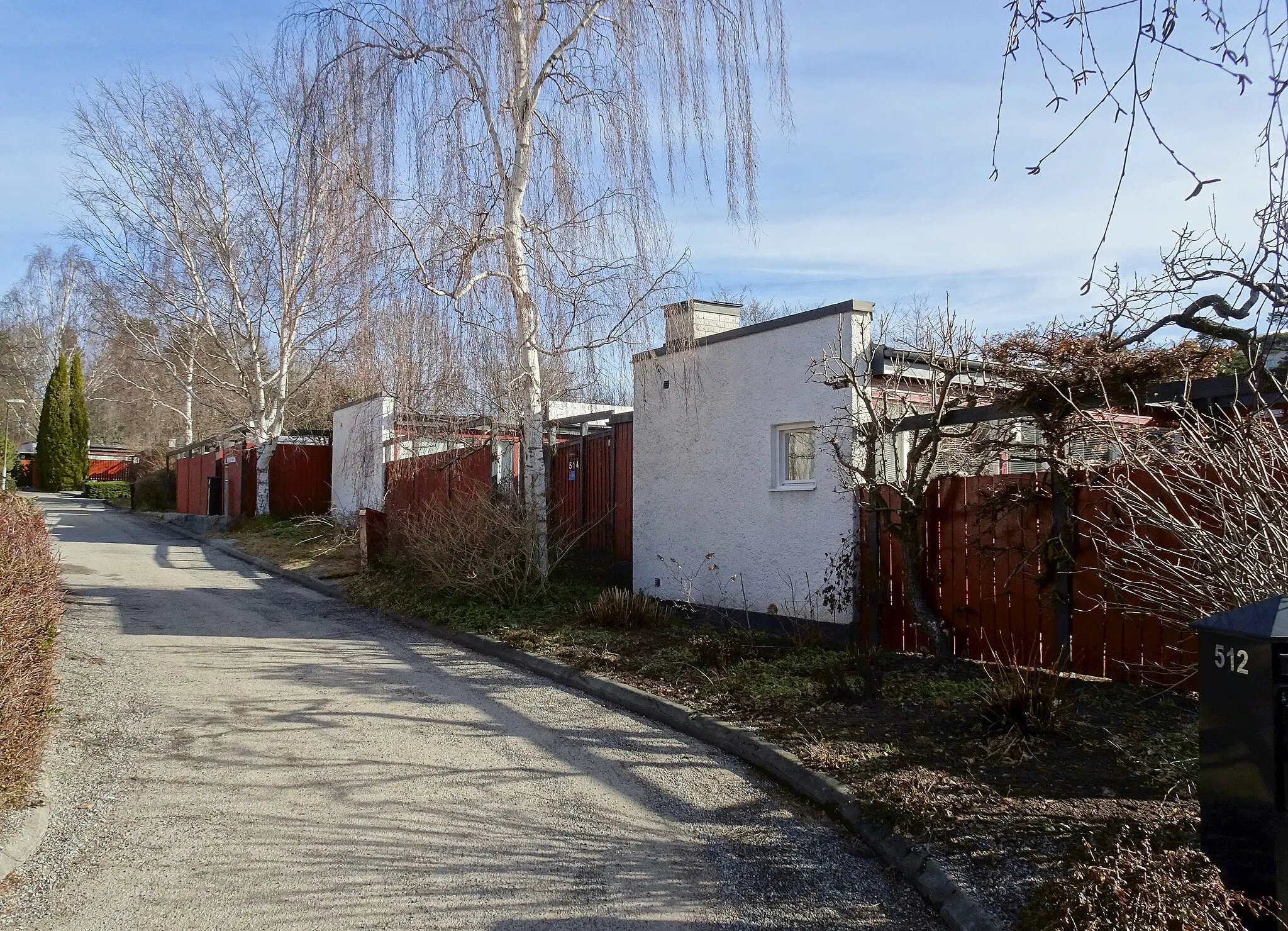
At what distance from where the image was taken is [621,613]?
10359 millimetres

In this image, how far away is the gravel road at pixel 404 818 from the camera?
408 cm

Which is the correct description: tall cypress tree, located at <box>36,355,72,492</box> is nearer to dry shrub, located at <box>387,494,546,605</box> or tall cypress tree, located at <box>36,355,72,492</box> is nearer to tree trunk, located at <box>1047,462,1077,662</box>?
dry shrub, located at <box>387,494,546,605</box>

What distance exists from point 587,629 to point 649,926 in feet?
20.9

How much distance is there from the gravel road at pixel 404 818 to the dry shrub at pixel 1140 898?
2.13ft

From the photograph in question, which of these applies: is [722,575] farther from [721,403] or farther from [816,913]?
[816,913]

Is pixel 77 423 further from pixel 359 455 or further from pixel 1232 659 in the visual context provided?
pixel 1232 659

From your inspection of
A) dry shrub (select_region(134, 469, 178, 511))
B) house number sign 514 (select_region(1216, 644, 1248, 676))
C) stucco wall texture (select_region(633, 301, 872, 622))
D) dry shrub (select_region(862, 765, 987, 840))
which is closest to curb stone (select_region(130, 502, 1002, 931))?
dry shrub (select_region(862, 765, 987, 840))

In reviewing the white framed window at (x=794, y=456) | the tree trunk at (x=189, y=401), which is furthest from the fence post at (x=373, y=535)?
the tree trunk at (x=189, y=401)

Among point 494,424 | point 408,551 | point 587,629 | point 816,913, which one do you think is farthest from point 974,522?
point 408,551

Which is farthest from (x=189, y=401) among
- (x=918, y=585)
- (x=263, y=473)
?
(x=918, y=585)

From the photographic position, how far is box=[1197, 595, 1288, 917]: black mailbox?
3074 mm

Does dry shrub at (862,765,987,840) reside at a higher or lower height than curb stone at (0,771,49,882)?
higher

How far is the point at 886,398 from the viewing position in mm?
8344

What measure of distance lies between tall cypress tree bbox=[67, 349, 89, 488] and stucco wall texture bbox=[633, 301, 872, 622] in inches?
2111
